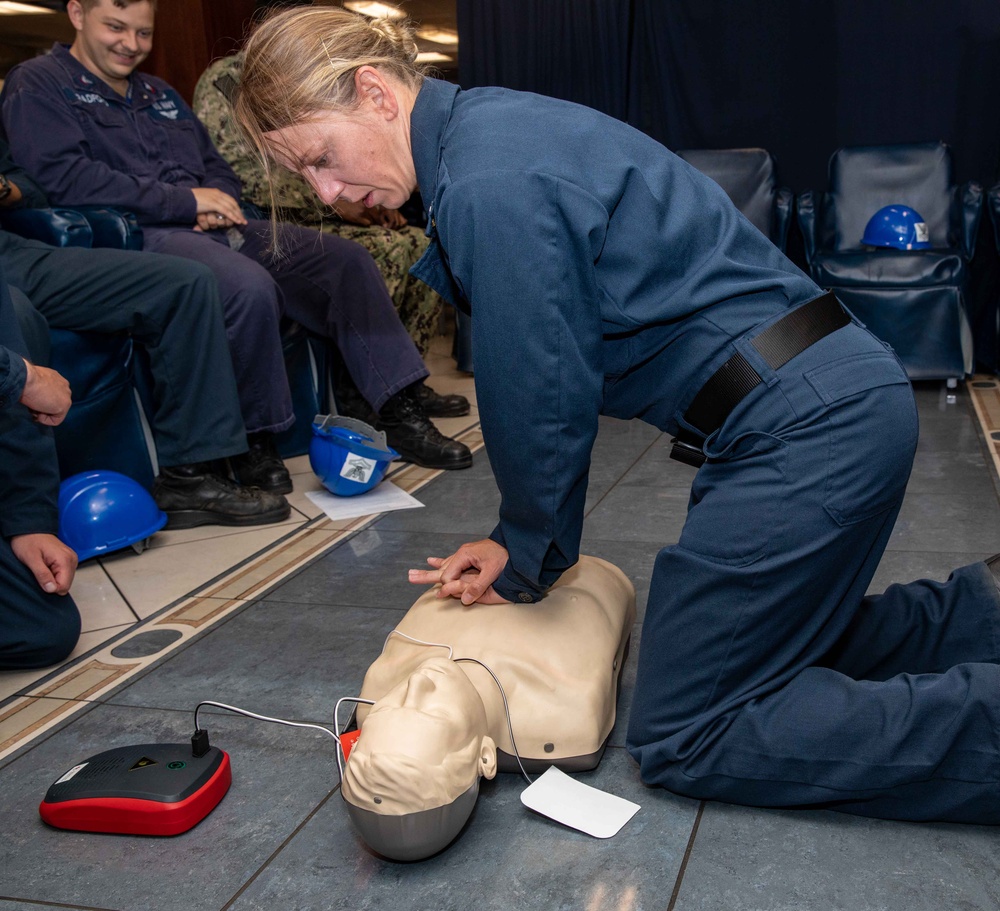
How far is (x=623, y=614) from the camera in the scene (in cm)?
154

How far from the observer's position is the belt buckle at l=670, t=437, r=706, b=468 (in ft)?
4.12

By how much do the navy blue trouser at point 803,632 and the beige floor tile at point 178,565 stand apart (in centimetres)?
120

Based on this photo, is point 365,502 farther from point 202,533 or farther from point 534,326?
point 534,326

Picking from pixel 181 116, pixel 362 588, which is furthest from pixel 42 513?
pixel 181 116

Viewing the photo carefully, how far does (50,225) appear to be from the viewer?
102 inches

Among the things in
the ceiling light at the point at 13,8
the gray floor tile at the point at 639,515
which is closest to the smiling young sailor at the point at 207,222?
the gray floor tile at the point at 639,515

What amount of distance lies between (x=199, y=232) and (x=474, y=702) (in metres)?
2.07

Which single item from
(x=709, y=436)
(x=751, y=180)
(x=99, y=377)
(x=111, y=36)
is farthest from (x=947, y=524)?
(x=751, y=180)

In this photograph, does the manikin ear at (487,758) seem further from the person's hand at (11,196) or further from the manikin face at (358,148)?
the person's hand at (11,196)

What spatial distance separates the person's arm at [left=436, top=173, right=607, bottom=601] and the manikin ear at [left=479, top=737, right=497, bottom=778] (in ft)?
0.80

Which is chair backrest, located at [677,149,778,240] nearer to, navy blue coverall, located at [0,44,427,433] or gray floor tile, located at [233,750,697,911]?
navy blue coverall, located at [0,44,427,433]

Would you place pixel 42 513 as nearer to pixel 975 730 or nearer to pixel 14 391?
pixel 14 391

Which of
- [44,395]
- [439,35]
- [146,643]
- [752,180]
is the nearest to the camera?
[44,395]

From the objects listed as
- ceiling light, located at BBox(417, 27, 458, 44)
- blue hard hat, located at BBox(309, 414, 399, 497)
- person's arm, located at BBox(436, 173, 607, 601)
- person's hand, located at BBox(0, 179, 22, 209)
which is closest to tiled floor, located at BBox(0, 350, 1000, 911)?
blue hard hat, located at BBox(309, 414, 399, 497)
